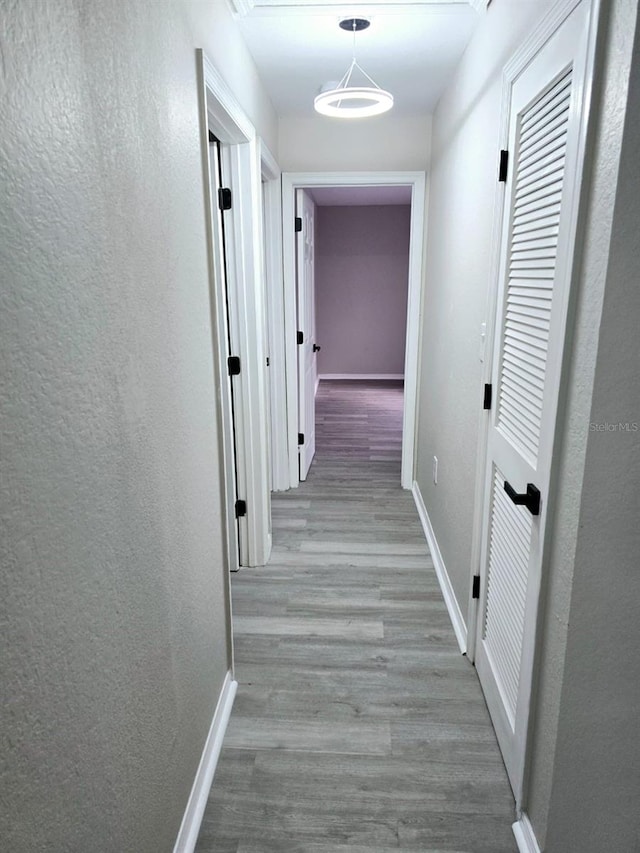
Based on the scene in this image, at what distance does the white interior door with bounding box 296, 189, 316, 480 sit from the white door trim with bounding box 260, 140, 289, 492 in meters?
0.15

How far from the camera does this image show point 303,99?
10.6 ft

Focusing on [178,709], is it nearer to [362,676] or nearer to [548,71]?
[362,676]

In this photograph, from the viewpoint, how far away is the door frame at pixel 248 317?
250 cm

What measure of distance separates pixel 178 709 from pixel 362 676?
947mm

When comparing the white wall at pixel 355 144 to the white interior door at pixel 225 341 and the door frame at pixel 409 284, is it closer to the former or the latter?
the door frame at pixel 409 284

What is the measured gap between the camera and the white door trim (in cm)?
361

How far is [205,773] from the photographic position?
1.70m

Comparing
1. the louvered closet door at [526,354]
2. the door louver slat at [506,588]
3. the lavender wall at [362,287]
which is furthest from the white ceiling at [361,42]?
the lavender wall at [362,287]

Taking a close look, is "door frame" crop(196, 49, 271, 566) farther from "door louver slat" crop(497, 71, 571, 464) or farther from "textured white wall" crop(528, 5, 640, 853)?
"textured white wall" crop(528, 5, 640, 853)

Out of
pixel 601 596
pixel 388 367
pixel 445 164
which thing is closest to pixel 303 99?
pixel 445 164

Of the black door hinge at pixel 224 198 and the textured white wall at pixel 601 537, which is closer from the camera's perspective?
the textured white wall at pixel 601 537

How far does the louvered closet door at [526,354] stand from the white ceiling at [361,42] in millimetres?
731

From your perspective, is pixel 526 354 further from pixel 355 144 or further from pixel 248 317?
pixel 355 144

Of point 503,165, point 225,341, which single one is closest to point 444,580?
point 225,341
